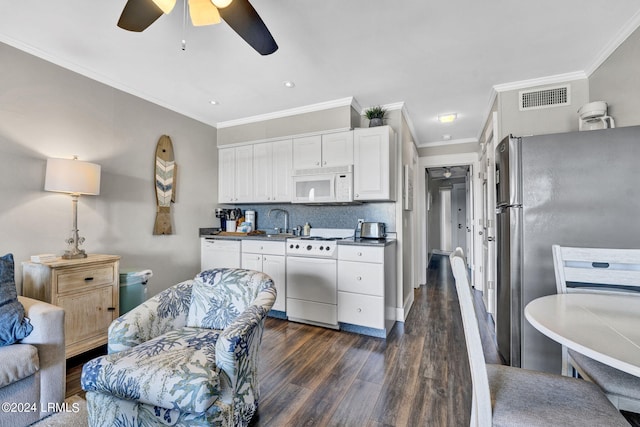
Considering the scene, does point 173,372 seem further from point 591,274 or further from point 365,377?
point 591,274

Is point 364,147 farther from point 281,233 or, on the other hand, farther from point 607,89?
point 607,89

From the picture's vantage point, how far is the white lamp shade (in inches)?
84.7

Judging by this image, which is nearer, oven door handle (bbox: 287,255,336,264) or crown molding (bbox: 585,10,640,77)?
crown molding (bbox: 585,10,640,77)

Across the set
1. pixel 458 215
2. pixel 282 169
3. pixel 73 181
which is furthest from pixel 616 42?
pixel 458 215

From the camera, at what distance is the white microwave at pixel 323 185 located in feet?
10.3

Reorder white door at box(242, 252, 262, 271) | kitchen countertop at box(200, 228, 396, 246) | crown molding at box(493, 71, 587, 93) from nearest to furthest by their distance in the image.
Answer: crown molding at box(493, 71, 587, 93)
kitchen countertop at box(200, 228, 396, 246)
white door at box(242, 252, 262, 271)

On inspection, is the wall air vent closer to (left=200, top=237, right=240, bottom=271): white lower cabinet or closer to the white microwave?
the white microwave

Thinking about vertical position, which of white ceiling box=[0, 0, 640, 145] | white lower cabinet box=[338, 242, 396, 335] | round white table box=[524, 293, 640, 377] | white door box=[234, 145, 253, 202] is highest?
white ceiling box=[0, 0, 640, 145]

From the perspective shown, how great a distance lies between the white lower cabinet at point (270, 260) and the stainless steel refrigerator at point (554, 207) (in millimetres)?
2137

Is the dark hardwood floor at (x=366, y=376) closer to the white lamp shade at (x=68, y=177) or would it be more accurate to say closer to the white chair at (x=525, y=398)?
the white chair at (x=525, y=398)

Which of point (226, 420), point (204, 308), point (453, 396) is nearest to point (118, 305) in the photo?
point (204, 308)

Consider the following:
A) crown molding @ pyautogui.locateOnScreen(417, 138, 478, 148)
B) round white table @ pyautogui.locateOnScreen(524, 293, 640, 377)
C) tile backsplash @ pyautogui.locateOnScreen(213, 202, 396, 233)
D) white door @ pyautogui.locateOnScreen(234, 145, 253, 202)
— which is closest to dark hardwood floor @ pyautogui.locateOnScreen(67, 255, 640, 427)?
round white table @ pyautogui.locateOnScreen(524, 293, 640, 377)

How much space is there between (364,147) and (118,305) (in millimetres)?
2845

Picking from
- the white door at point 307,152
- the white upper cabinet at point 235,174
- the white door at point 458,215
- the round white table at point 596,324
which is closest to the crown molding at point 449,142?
the white door at point 307,152
